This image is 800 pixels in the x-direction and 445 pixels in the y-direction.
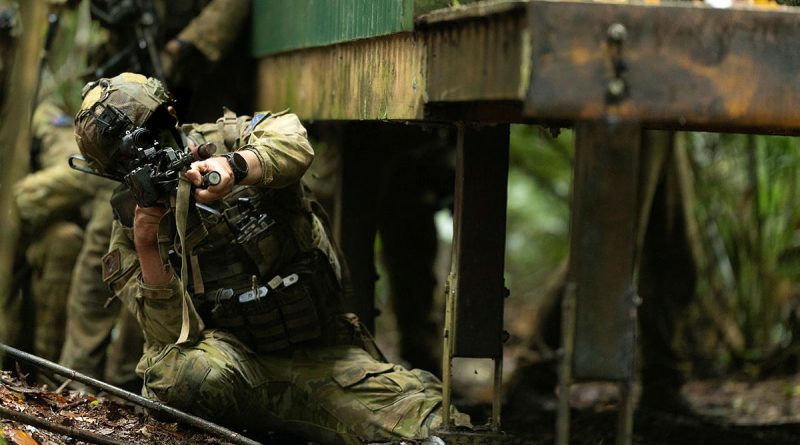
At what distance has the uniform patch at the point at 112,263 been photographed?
4.85 m

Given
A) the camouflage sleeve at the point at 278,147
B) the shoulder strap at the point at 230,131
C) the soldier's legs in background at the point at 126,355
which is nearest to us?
the camouflage sleeve at the point at 278,147

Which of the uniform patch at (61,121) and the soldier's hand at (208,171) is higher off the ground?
the uniform patch at (61,121)

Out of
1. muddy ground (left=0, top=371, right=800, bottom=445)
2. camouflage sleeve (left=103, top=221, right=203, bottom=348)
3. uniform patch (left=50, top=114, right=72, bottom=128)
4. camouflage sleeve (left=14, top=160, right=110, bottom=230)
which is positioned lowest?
muddy ground (left=0, top=371, right=800, bottom=445)

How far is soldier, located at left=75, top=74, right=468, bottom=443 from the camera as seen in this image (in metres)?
4.49

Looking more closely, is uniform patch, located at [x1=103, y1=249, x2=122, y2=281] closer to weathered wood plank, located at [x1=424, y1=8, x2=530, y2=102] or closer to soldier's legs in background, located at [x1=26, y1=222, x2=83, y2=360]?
weathered wood plank, located at [x1=424, y1=8, x2=530, y2=102]

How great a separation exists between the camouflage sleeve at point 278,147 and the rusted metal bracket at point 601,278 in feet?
4.73

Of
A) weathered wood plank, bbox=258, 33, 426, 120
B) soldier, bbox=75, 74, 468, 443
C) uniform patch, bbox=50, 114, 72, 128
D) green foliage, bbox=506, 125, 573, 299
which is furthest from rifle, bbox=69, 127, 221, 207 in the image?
green foliage, bbox=506, 125, 573, 299

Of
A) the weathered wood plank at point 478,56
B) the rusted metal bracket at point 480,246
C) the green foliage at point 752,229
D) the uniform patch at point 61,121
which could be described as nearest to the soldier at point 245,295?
the rusted metal bracket at point 480,246

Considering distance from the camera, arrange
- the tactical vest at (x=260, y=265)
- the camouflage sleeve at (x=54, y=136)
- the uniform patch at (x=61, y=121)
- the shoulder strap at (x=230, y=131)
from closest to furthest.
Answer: the tactical vest at (x=260, y=265)
the shoulder strap at (x=230, y=131)
the camouflage sleeve at (x=54, y=136)
the uniform patch at (x=61, y=121)

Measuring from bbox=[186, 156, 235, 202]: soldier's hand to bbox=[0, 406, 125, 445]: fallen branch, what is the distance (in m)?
0.91

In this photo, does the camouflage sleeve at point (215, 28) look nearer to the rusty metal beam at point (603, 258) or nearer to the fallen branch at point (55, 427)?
the fallen branch at point (55, 427)

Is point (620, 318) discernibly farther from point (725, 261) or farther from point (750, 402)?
point (725, 261)

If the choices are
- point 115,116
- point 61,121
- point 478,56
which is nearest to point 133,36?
point 61,121

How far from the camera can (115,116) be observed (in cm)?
440
